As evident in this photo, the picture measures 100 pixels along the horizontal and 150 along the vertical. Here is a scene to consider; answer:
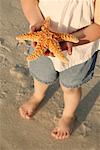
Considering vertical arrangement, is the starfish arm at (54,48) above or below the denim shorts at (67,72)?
above

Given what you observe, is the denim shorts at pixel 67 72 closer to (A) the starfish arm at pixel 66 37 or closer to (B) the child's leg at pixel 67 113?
(B) the child's leg at pixel 67 113

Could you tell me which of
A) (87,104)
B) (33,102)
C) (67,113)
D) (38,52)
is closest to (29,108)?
(33,102)

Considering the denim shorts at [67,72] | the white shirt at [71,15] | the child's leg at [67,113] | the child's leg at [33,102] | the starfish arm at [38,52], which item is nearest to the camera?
the starfish arm at [38,52]

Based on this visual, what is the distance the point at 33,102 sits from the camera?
2469 millimetres

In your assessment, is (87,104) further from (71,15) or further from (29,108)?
(71,15)

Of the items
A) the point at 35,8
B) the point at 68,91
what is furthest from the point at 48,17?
the point at 68,91

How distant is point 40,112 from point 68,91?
0.33 m

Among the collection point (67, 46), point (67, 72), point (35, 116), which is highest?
point (67, 46)

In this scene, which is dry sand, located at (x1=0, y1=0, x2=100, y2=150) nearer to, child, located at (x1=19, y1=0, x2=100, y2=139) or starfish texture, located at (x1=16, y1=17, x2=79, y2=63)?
child, located at (x1=19, y1=0, x2=100, y2=139)

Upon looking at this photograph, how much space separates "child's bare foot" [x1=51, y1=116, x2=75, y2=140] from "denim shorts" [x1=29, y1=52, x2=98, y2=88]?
1.05 ft

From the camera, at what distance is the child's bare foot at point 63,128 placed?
2328 millimetres

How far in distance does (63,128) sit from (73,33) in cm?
71

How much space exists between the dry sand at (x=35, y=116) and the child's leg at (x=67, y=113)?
0.04 metres

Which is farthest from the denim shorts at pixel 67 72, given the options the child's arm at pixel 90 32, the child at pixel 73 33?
the child's arm at pixel 90 32
